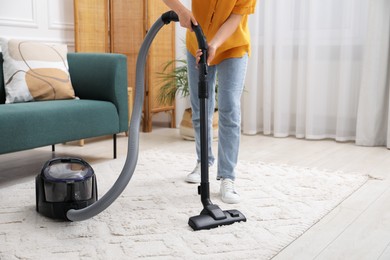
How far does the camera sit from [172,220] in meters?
1.86

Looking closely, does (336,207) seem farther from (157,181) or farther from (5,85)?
(5,85)

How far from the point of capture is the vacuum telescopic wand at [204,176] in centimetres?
172

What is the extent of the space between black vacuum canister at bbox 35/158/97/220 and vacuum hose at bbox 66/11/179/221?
0.16 feet

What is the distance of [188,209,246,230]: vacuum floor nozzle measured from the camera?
1.76 meters

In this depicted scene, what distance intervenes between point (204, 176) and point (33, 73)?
1.51 metres

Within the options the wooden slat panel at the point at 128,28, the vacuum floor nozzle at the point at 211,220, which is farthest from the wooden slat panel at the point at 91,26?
the vacuum floor nozzle at the point at 211,220

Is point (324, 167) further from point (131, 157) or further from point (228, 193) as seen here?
point (131, 157)

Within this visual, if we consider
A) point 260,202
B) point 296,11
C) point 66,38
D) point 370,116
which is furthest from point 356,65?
point 66,38

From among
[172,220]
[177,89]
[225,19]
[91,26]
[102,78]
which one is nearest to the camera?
[172,220]

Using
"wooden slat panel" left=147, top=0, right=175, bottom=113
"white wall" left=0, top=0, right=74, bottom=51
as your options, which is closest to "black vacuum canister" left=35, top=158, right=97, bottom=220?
"white wall" left=0, top=0, right=74, bottom=51

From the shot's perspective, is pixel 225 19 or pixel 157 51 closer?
pixel 225 19

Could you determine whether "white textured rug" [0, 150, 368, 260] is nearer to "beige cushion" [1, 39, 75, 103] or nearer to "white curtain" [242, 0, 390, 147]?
"beige cushion" [1, 39, 75, 103]

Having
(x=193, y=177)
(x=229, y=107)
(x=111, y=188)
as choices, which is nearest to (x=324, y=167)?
(x=193, y=177)

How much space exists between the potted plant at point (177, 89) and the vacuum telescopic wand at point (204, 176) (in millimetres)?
1777
